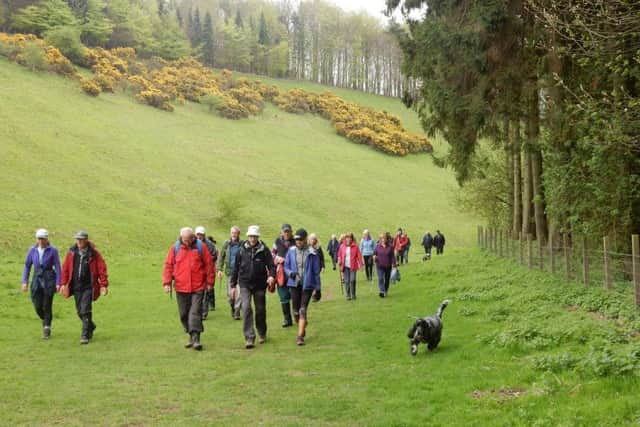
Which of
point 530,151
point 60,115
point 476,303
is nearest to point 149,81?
point 60,115

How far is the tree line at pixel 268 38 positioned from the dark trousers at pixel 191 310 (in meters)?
83.9

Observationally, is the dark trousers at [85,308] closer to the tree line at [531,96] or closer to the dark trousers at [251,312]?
the dark trousers at [251,312]

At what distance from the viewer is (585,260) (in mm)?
13125

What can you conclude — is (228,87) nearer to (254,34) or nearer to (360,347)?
(254,34)

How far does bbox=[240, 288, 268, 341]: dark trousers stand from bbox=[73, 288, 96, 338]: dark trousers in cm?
293

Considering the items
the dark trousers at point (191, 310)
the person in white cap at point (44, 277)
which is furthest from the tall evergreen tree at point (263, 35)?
the dark trousers at point (191, 310)

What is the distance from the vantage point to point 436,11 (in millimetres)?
19172

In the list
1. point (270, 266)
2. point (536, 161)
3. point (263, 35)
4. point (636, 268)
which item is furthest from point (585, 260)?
point (263, 35)

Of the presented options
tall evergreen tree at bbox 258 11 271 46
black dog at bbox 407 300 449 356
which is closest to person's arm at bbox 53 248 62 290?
black dog at bbox 407 300 449 356

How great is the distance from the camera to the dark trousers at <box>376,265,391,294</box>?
683 inches

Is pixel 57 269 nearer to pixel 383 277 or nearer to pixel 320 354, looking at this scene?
pixel 320 354

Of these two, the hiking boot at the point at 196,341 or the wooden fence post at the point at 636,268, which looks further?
the wooden fence post at the point at 636,268

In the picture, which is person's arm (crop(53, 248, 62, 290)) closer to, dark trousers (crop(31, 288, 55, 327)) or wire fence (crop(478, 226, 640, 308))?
dark trousers (crop(31, 288, 55, 327))

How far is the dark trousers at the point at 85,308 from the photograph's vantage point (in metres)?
11.1
